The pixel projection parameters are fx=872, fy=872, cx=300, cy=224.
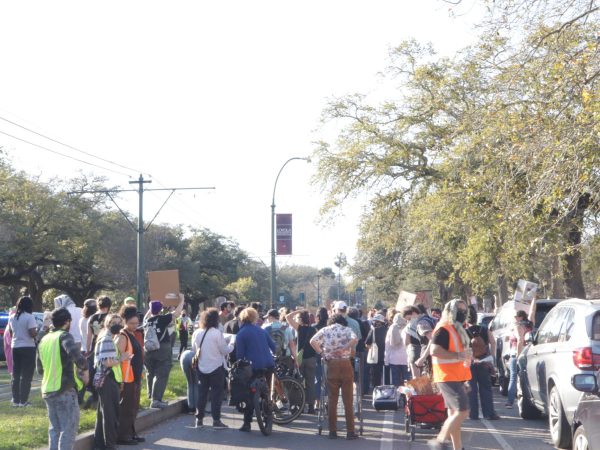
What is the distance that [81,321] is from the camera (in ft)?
43.2

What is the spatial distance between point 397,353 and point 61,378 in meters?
7.92

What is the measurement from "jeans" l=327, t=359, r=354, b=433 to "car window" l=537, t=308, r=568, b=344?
8.81 ft

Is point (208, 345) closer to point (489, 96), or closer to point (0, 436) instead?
point (0, 436)

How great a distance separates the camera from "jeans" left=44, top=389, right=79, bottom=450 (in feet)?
27.9

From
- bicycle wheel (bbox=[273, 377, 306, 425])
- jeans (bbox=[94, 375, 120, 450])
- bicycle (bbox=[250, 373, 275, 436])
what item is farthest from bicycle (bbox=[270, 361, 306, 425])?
jeans (bbox=[94, 375, 120, 450])

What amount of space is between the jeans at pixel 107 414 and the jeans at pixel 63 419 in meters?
1.55

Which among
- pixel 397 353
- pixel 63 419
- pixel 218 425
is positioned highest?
pixel 397 353

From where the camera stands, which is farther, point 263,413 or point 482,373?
point 482,373

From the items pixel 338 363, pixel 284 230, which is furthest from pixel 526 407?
pixel 284 230

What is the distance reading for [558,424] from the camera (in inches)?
407

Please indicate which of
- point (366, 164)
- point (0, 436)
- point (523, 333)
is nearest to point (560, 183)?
point (523, 333)

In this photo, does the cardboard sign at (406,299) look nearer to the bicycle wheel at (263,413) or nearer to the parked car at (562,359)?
the parked car at (562,359)

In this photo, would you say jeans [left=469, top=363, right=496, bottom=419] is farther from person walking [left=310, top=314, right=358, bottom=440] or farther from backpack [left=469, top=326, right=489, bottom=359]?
person walking [left=310, top=314, right=358, bottom=440]

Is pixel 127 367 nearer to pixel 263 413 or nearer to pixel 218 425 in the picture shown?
pixel 263 413
